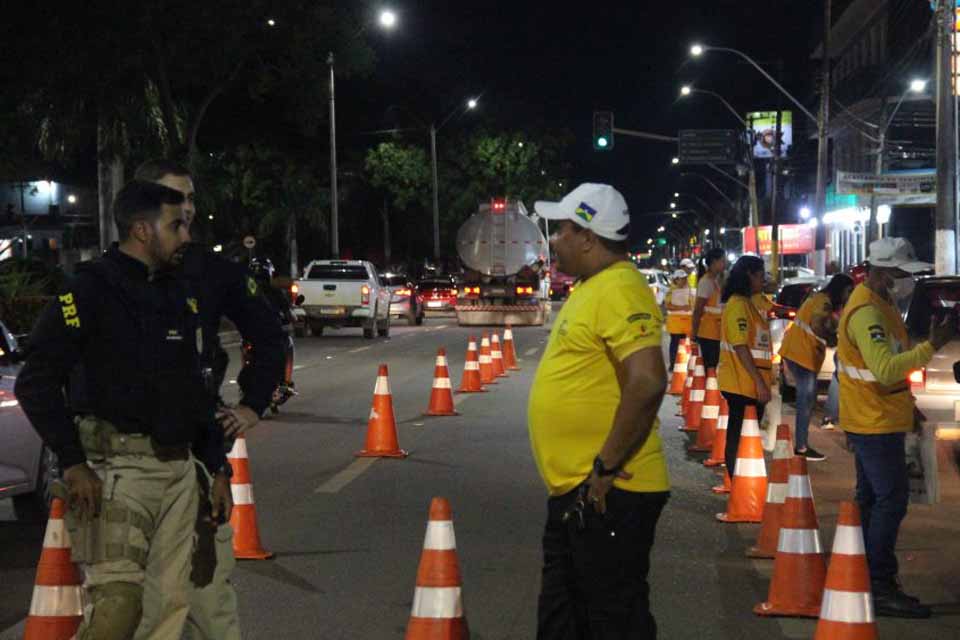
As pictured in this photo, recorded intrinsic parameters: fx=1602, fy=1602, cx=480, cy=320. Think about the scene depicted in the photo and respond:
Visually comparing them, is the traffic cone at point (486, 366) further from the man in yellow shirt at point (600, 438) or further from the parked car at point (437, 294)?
the parked car at point (437, 294)

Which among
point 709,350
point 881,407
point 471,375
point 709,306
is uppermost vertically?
point 709,306

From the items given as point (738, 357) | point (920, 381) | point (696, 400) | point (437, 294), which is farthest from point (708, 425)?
point (437, 294)

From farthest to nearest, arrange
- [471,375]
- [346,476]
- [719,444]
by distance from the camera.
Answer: [471,375], [719,444], [346,476]

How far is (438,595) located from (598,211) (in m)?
1.62

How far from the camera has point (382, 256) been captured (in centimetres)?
7825

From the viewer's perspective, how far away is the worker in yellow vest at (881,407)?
26.4 ft

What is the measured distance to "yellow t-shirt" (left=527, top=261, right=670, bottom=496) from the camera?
5.21 meters

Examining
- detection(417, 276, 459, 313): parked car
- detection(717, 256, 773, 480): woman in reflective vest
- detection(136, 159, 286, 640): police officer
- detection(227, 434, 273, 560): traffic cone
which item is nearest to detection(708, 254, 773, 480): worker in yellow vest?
detection(717, 256, 773, 480): woman in reflective vest

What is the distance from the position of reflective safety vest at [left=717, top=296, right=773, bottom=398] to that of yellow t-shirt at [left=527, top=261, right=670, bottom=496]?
641cm

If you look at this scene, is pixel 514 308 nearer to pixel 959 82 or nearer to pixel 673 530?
pixel 959 82

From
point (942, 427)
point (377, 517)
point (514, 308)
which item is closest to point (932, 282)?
point (942, 427)

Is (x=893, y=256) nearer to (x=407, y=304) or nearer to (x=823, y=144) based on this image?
(x=823, y=144)

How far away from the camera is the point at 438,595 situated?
6.00 meters

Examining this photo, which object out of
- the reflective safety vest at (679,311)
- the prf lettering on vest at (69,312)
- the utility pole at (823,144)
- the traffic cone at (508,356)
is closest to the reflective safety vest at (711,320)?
the reflective safety vest at (679,311)
